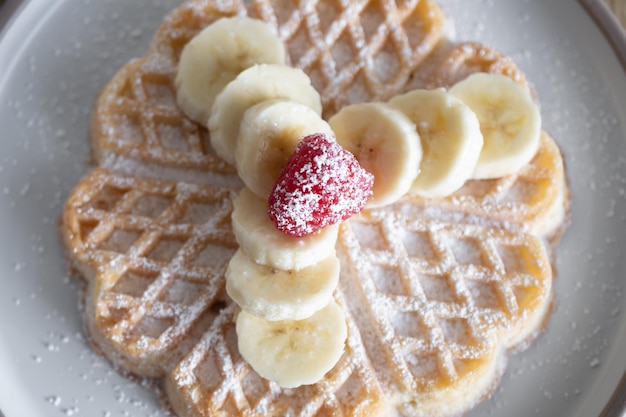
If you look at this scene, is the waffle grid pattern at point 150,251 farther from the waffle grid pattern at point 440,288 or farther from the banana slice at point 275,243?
the waffle grid pattern at point 440,288

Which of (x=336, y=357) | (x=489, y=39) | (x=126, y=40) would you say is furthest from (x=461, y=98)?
(x=126, y=40)

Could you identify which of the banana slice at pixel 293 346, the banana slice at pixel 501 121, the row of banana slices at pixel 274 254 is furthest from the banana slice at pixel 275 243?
the banana slice at pixel 501 121

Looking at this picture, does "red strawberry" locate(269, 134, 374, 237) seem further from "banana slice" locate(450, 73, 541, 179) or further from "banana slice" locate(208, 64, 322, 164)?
"banana slice" locate(450, 73, 541, 179)

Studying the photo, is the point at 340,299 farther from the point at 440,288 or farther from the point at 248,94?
the point at 248,94

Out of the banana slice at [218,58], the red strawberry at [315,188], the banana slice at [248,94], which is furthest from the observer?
the banana slice at [218,58]

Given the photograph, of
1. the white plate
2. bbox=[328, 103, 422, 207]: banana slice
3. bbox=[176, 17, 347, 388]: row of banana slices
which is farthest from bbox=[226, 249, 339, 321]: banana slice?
the white plate

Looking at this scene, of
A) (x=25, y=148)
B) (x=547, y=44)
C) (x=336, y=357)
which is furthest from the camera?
(x=547, y=44)

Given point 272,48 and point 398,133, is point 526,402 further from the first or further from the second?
point 272,48
